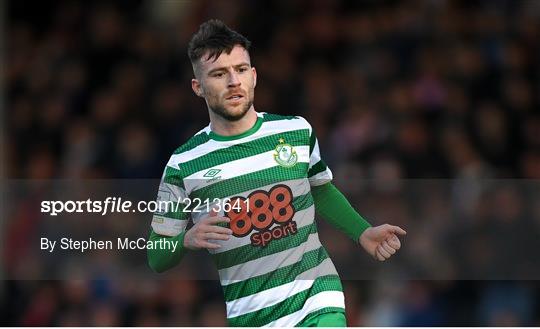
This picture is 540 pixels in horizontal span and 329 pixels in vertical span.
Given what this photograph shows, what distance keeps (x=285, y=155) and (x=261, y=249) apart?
43 centimetres

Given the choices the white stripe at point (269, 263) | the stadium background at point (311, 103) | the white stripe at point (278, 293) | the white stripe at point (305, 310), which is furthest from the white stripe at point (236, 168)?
the stadium background at point (311, 103)

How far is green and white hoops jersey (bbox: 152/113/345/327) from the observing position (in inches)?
218

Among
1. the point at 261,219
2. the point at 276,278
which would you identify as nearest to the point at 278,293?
the point at 276,278

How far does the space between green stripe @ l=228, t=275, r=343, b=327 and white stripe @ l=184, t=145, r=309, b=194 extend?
21.6 inches

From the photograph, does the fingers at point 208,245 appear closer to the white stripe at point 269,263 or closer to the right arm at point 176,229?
the right arm at point 176,229

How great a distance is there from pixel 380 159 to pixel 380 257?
281cm

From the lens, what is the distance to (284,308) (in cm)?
555

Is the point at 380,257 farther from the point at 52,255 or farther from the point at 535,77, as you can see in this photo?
the point at 535,77

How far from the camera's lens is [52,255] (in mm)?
7070

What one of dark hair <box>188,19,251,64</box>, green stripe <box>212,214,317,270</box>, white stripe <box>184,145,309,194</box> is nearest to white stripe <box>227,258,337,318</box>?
green stripe <box>212,214,317,270</box>

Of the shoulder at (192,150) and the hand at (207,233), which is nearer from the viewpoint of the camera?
Result: the hand at (207,233)

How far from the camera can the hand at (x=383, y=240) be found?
18.5ft

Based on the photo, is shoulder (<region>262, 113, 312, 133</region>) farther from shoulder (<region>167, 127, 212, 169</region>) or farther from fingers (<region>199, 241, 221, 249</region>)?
fingers (<region>199, 241, 221, 249</region>)

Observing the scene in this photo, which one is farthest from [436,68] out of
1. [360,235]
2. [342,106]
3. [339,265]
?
[360,235]
